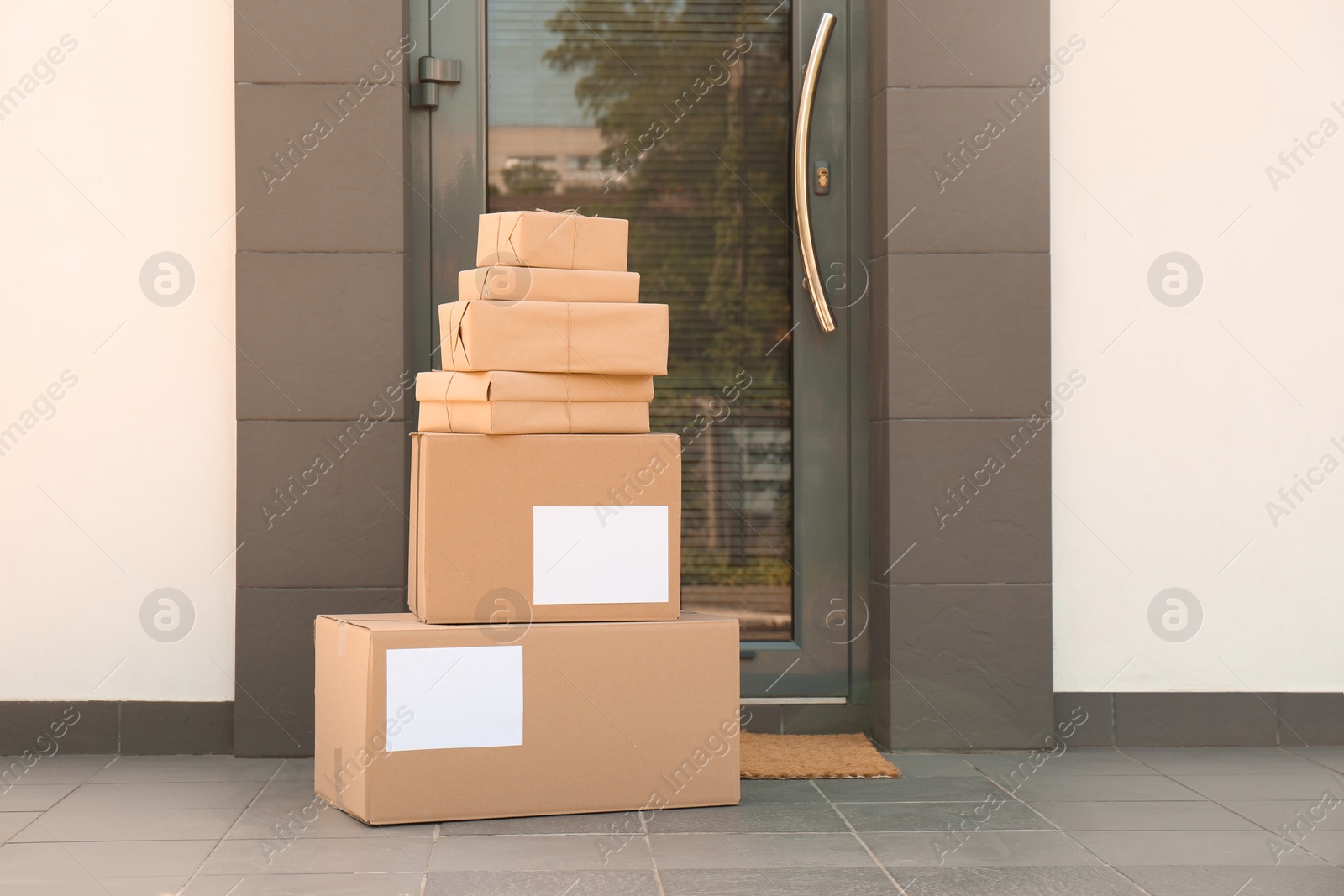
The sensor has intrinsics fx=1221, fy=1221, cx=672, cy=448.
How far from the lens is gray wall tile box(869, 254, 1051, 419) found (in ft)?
9.86

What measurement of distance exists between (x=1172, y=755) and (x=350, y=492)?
210 centimetres

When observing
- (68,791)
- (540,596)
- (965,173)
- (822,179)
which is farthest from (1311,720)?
(68,791)

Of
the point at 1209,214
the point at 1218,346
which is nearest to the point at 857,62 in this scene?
the point at 1209,214

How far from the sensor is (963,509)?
118 inches

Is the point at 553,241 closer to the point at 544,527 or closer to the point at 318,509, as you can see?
the point at 544,527

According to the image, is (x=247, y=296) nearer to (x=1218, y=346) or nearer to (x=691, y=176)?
(x=691, y=176)

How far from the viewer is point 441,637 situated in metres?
2.37

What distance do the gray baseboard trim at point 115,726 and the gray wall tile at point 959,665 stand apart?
5.41 ft

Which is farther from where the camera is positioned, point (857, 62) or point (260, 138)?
point (857, 62)

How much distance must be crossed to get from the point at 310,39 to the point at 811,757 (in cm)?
209

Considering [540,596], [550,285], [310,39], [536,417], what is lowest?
[540,596]

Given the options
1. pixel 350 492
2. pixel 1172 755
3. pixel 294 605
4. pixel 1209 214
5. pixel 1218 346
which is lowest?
pixel 1172 755

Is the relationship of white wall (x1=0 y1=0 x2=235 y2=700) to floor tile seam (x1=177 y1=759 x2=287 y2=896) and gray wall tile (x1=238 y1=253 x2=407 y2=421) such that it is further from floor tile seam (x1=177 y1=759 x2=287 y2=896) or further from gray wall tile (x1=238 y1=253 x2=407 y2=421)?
floor tile seam (x1=177 y1=759 x2=287 y2=896)

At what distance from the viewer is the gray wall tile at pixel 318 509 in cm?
291
